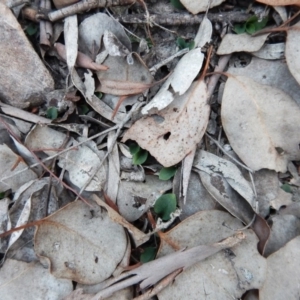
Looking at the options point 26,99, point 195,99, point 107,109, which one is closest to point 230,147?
point 195,99

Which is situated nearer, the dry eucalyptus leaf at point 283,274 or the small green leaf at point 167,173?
the dry eucalyptus leaf at point 283,274

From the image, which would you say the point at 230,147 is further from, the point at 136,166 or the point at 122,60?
the point at 122,60

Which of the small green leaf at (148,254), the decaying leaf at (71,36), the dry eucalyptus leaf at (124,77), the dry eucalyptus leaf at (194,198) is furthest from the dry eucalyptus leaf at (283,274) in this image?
the decaying leaf at (71,36)

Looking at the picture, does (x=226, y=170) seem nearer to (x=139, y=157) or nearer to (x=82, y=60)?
(x=139, y=157)

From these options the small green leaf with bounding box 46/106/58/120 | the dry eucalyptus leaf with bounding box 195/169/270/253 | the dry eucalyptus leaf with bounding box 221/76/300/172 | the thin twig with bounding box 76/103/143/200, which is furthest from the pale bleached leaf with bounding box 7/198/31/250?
the dry eucalyptus leaf with bounding box 221/76/300/172

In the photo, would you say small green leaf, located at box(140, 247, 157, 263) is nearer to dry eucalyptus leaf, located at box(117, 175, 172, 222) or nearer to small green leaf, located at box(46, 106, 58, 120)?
dry eucalyptus leaf, located at box(117, 175, 172, 222)

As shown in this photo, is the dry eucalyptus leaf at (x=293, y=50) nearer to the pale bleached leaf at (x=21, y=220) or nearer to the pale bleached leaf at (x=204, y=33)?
the pale bleached leaf at (x=204, y=33)
